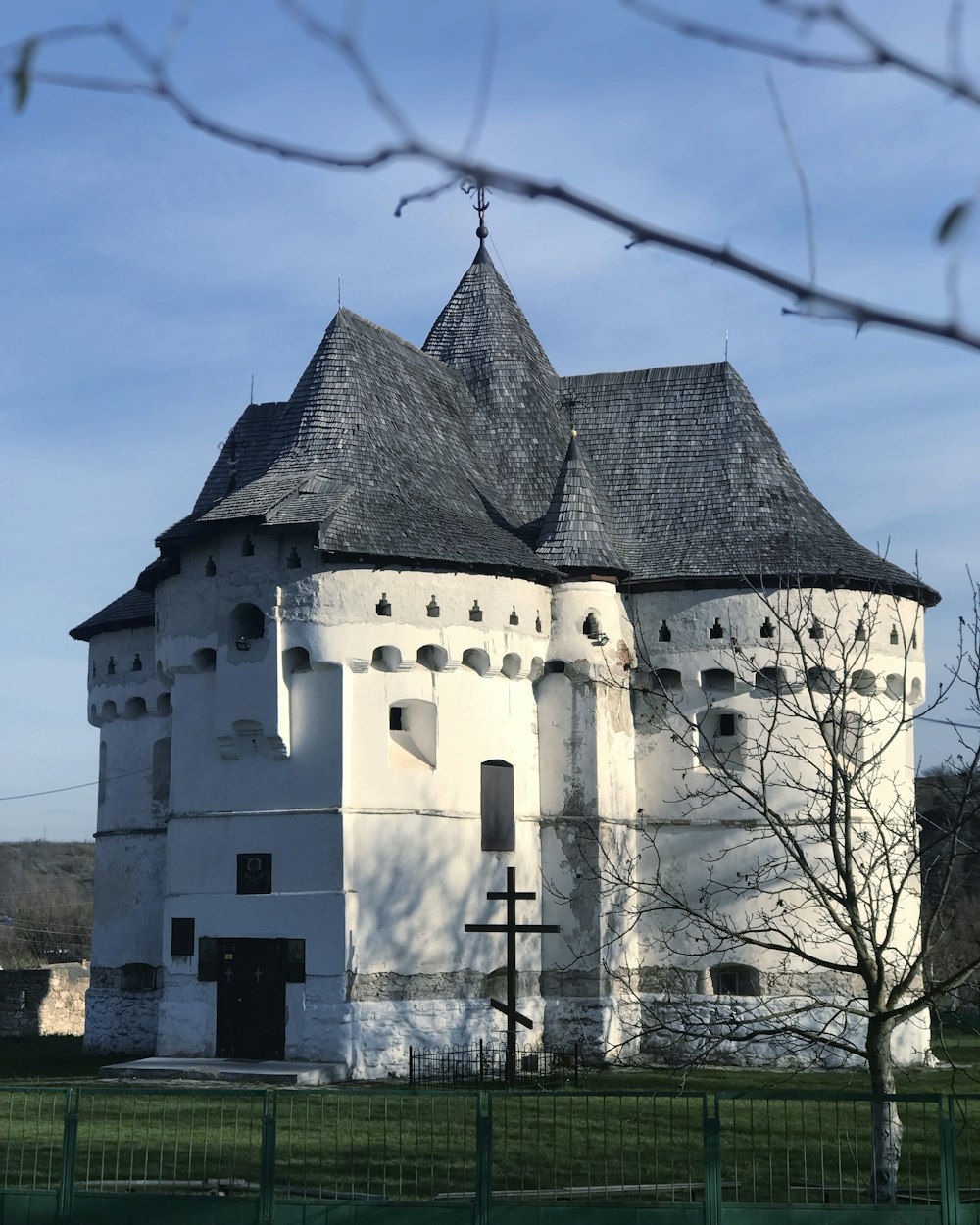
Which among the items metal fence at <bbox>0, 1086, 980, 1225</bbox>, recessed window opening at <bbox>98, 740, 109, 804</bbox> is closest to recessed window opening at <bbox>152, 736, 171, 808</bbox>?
recessed window opening at <bbox>98, 740, 109, 804</bbox>

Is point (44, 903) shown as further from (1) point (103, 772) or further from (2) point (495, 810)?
(2) point (495, 810)

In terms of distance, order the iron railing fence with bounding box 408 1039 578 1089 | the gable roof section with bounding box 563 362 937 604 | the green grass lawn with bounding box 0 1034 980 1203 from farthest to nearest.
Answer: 1. the gable roof section with bounding box 563 362 937 604
2. the iron railing fence with bounding box 408 1039 578 1089
3. the green grass lawn with bounding box 0 1034 980 1203

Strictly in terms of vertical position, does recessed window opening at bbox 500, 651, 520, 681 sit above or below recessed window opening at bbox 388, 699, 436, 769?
above

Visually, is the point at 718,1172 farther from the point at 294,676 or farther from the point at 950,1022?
the point at 950,1022

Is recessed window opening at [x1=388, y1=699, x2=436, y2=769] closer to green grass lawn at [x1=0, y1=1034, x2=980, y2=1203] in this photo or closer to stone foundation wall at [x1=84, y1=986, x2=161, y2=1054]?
green grass lawn at [x1=0, y1=1034, x2=980, y2=1203]

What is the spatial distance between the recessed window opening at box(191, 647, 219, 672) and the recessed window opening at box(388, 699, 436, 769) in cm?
304

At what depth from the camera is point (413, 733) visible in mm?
27250

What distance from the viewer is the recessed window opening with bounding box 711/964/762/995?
28828 mm

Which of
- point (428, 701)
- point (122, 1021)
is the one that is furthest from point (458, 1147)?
point (122, 1021)

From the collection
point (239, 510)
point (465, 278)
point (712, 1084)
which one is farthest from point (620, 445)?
point (712, 1084)

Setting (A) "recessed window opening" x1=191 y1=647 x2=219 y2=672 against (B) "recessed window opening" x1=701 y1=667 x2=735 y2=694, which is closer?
(A) "recessed window opening" x1=191 y1=647 x2=219 y2=672

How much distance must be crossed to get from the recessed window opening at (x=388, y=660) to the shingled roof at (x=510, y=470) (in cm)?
145

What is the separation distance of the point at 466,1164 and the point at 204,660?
1332 centimetres

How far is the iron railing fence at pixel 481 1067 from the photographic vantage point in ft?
77.3
